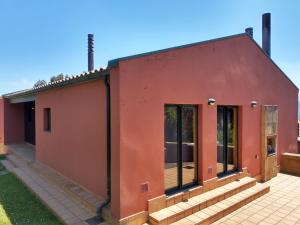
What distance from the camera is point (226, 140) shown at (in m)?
9.27

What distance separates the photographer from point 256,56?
10.5 m

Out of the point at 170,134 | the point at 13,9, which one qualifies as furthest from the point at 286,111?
the point at 13,9

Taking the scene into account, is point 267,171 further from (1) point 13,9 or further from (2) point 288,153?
(1) point 13,9

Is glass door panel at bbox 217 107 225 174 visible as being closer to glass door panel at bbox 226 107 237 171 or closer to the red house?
the red house

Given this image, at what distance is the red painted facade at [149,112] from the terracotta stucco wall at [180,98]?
0.08ft

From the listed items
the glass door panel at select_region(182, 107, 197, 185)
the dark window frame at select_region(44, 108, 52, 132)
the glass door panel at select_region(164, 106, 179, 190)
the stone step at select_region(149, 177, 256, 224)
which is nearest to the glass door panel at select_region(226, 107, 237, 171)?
the stone step at select_region(149, 177, 256, 224)

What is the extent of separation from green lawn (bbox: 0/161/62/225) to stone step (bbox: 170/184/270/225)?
3.73 metres

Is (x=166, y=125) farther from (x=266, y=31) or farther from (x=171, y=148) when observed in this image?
(x=266, y=31)

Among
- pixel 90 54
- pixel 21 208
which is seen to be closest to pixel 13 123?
pixel 90 54

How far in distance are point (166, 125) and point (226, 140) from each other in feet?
11.9

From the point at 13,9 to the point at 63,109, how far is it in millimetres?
6143

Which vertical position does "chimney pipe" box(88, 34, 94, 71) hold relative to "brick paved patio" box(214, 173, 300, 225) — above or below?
above

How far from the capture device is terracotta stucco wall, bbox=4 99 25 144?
58.0 feet

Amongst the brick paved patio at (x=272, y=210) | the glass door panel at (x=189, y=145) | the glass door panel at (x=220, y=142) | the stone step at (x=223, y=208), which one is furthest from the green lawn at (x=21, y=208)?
the glass door panel at (x=220, y=142)
